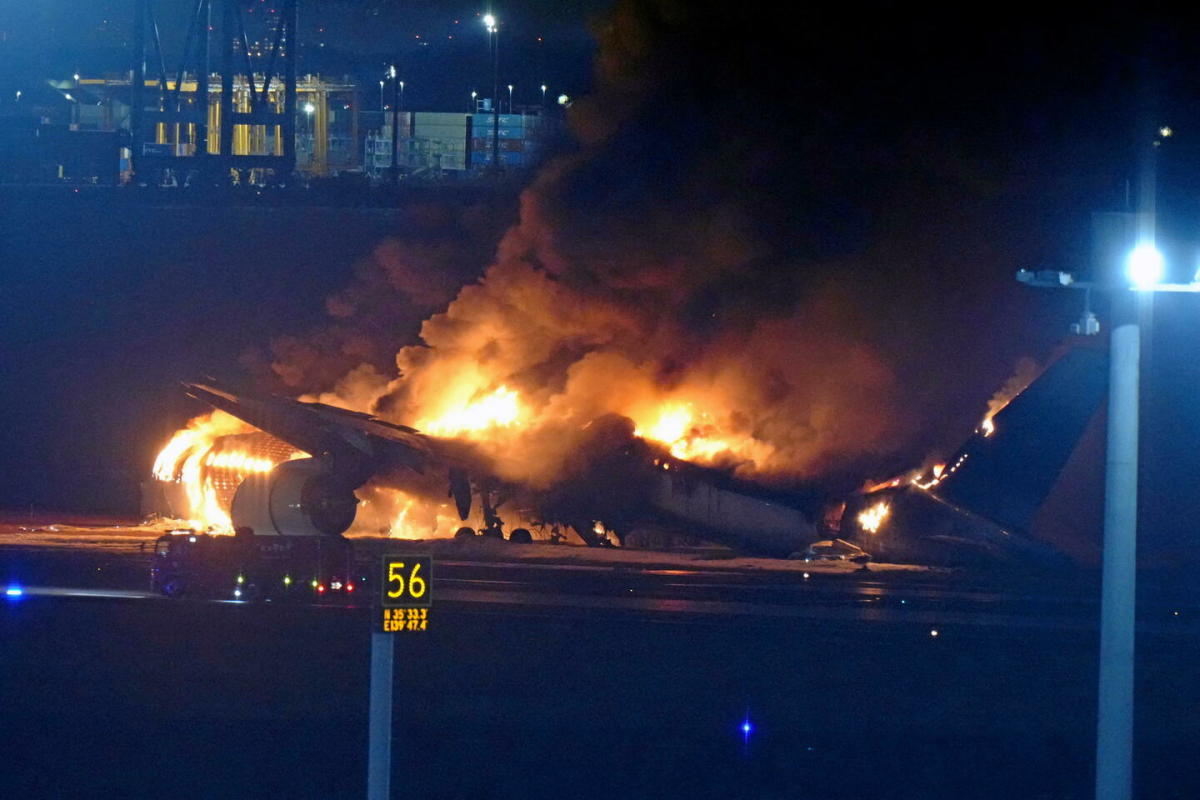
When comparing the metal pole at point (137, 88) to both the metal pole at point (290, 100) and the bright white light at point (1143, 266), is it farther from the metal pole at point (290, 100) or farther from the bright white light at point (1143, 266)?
the bright white light at point (1143, 266)

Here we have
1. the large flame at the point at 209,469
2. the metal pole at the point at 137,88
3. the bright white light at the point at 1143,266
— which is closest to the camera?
the bright white light at the point at 1143,266

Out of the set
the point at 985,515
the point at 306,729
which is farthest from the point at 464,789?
the point at 985,515

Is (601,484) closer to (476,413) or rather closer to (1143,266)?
(476,413)

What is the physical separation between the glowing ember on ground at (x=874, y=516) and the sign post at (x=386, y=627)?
2654 cm

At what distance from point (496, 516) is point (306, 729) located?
23911mm

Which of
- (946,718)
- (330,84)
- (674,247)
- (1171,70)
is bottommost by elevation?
(946,718)

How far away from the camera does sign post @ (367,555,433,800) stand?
38.1 feet

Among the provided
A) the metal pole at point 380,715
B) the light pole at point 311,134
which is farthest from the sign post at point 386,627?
the light pole at point 311,134

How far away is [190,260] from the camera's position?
70000mm

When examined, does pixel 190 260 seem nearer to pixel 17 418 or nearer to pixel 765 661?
pixel 17 418

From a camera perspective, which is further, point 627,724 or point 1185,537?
point 1185,537

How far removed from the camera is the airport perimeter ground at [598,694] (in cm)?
1602

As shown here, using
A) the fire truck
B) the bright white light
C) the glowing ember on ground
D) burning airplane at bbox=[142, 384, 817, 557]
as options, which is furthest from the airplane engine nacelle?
the bright white light

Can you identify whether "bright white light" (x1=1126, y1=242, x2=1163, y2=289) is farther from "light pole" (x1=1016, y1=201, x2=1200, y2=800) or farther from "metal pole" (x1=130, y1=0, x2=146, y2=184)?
"metal pole" (x1=130, y1=0, x2=146, y2=184)
